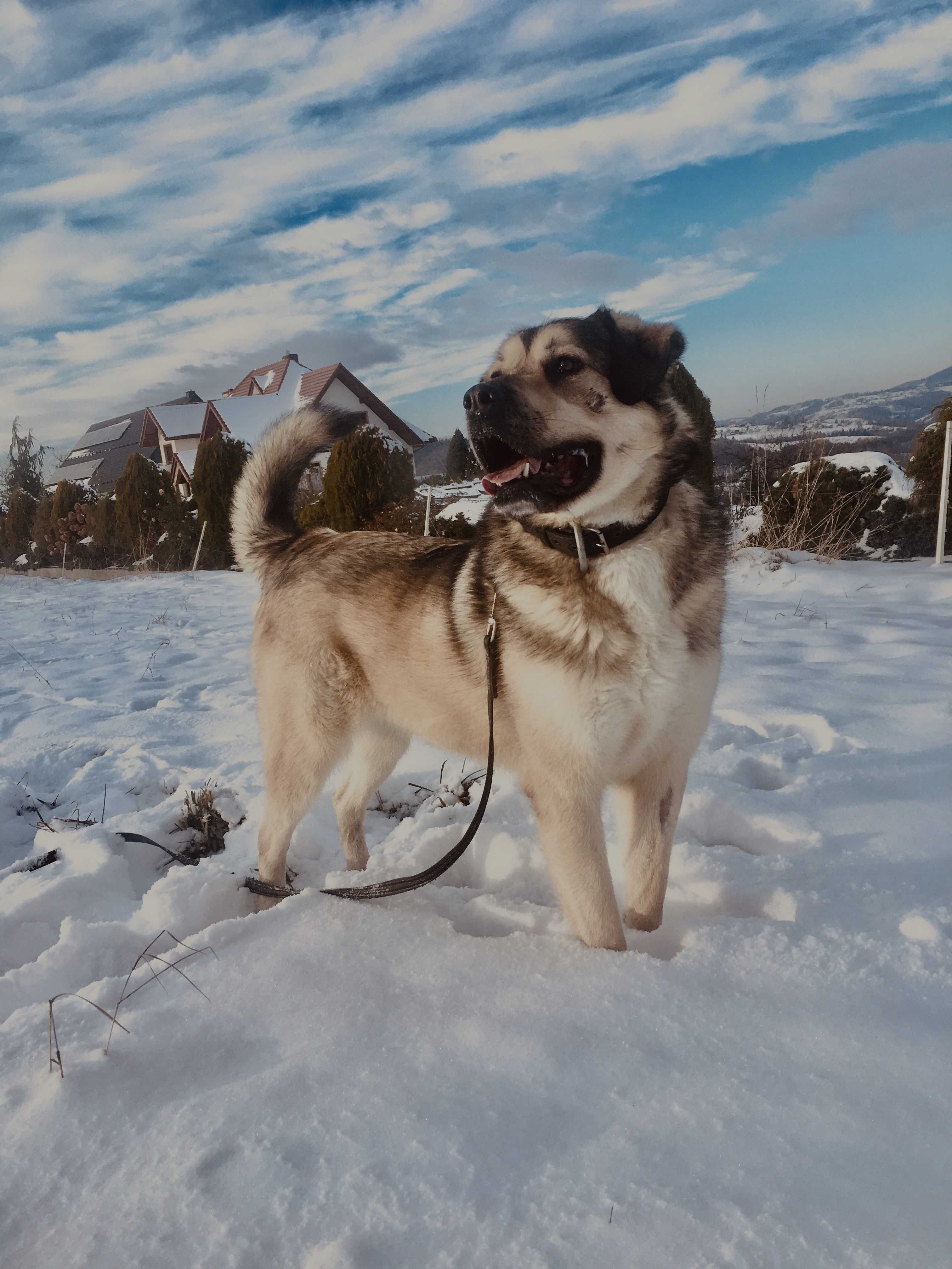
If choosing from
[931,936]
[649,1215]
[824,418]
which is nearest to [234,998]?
[649,1215]

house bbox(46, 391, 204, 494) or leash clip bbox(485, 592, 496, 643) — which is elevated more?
house bbox(46, 391, 204, 494)

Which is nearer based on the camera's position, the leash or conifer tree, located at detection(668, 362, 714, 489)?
the leash

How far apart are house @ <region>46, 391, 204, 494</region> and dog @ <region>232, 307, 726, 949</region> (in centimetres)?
4949

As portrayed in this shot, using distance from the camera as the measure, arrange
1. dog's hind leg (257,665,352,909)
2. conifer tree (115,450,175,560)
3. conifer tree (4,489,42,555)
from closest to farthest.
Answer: dog's hind leg (257,665,352,909) < conifer tree (115,450,175,560) < conifer tree (4,489,42,555)

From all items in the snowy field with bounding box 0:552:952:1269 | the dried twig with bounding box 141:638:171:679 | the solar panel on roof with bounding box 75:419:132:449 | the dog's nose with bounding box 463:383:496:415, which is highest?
the solar panel on roof with bounding box 75:419:132:449

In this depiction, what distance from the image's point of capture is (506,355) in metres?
2.30

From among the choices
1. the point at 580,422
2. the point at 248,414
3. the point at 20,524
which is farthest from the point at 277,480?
the point at 248,414

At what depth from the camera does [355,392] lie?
33.9 meters

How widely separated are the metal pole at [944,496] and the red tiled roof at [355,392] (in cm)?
2669

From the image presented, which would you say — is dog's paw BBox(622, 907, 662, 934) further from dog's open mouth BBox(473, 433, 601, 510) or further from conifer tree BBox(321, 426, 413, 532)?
conifer tree BBox(321, 426, 413, 532)

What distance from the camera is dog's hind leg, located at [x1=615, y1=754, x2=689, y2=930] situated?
2.20m

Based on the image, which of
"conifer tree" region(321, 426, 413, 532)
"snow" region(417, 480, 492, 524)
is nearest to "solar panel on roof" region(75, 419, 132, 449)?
"snow" region(417, 480, 492, 524)

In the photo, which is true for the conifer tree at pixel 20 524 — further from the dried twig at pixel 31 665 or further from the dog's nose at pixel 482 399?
the dog's nose at pixel 482 399

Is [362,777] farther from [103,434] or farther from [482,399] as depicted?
[103,434]
